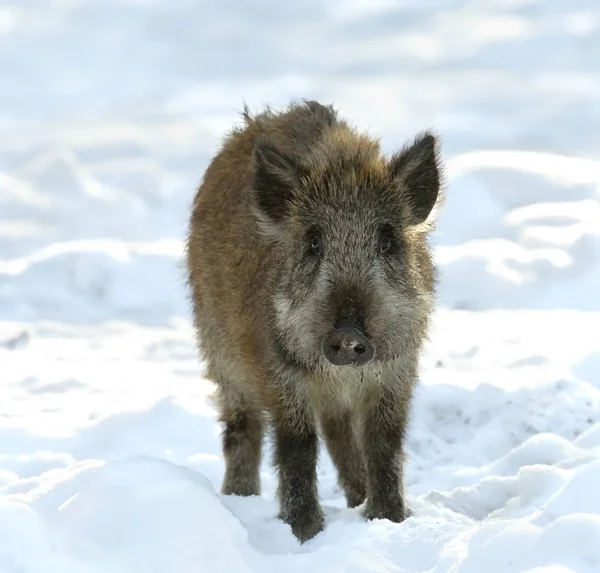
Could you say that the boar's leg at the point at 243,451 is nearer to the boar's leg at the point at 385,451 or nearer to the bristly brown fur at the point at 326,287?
the bristly brown fur at the point at 326,287

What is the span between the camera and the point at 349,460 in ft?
19.1

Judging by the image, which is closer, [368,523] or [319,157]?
[368,523]

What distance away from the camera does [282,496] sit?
5.15 metres

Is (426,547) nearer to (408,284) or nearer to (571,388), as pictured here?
(408,284)

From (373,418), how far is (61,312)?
5.80 m

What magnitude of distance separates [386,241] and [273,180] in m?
0.63

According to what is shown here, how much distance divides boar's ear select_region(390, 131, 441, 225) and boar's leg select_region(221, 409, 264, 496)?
168cm

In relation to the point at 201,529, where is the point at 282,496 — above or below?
below

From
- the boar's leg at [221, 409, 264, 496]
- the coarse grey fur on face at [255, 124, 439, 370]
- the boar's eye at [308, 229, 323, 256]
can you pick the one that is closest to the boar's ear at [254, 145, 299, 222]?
the coarse grey fur on face at [255, 124, 439, 370]

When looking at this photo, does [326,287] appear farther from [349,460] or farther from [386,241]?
[349,460]

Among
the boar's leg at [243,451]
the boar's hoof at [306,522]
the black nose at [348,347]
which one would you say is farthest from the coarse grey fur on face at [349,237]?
the boar's leg at [243,451]

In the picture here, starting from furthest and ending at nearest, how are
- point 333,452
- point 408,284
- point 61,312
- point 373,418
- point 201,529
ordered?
point 61,312 < point 333,452 < point 373,418 < point 408,284 < point 201,529

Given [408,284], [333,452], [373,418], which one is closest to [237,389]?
[333,452]

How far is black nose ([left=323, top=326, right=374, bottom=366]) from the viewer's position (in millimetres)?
4375
